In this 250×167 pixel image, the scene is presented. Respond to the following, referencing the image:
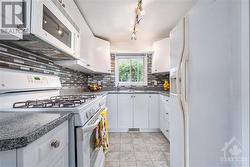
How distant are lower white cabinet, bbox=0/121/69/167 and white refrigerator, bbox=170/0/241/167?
83 cm

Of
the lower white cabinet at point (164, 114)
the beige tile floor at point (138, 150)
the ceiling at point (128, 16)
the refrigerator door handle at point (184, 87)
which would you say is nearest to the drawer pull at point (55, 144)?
the refrigerator door handle at point (184, 87)

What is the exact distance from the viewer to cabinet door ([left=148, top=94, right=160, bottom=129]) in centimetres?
349

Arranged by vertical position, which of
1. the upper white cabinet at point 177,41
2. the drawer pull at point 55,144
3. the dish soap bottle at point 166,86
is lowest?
the drawer pull at point 55,144

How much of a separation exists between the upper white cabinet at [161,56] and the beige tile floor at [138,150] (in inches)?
56.4

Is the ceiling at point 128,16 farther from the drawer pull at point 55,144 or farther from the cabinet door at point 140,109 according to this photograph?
the drawer pull at point 55,144

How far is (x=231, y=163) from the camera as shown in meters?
0.74

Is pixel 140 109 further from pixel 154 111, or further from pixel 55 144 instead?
pixel 55 144

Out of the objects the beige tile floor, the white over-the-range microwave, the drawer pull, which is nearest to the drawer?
the drawer pull

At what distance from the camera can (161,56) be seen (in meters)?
3.51

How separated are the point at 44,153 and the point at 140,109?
2.95m

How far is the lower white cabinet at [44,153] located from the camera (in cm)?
54

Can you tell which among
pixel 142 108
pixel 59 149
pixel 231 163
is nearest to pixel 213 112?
pixel 231 163

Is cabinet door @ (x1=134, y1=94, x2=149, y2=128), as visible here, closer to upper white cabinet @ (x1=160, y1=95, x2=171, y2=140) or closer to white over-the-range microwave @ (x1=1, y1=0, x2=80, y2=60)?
upper white cabinet @ (x1=160, y1=95, x2=171, y2=140)

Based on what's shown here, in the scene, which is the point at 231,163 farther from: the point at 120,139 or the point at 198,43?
the point at 120,139
